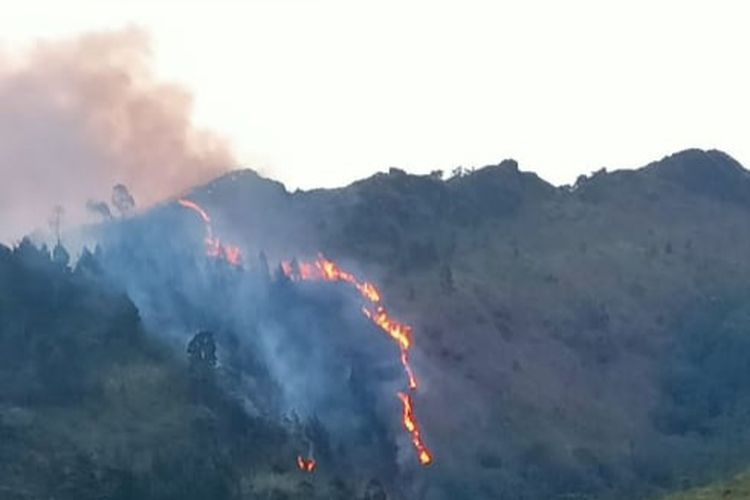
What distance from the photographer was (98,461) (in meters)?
198

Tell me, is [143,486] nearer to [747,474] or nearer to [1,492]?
[1,492]

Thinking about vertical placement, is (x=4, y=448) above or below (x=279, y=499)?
above

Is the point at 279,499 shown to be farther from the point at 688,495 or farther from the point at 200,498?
the point at 688,495

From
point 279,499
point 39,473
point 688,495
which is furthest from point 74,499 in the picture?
point 688,495

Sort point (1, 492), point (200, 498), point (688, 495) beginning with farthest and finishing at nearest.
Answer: point (200, 498), point (1, 492), point (688, 495)

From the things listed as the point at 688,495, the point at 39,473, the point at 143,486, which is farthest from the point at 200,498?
the point at 688,495

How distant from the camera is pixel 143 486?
7756 inches

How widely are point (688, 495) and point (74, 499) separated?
8210cm

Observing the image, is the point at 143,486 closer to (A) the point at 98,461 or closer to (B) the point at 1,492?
(A) the point at 98,461

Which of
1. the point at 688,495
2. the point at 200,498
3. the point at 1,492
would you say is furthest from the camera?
the point at 200,498

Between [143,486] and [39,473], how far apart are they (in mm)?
14627

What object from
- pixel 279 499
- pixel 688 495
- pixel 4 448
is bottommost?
pixel 688 495

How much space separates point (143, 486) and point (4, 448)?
2077 centimetres

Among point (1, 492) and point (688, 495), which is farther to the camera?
point (1, 492)
